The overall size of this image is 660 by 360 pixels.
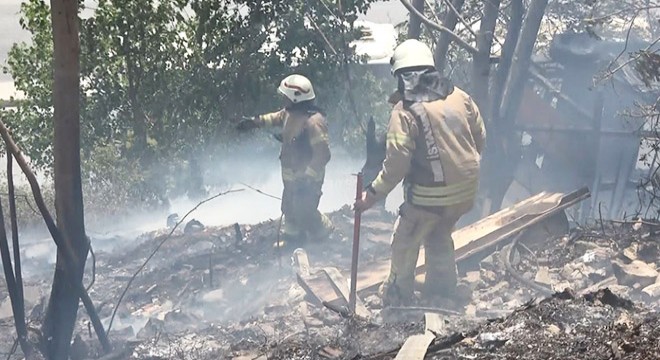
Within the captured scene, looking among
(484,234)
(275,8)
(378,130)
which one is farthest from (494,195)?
(275,8)

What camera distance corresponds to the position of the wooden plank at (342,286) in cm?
661

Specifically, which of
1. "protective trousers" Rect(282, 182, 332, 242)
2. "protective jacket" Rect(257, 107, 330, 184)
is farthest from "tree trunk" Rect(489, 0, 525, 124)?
"protective jacket" Rect(257, 107, 330, 184)

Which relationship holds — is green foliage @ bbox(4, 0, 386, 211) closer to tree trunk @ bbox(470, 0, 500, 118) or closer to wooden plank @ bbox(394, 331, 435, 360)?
tree trunk @ bbox(470, 0, 500, 118)

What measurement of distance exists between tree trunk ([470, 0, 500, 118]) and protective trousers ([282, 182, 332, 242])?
2.41 meters

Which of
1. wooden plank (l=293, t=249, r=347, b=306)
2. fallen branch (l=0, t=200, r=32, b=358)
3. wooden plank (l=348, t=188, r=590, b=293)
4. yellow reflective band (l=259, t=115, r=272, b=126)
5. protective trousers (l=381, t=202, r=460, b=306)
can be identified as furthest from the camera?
yellow reflective band (l=259, t=115, r=272, b=126)

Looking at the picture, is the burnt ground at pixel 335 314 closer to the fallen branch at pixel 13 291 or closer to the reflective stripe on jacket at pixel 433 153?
the fallen branch at pixel 13 291

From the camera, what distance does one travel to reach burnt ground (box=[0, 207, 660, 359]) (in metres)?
3.70

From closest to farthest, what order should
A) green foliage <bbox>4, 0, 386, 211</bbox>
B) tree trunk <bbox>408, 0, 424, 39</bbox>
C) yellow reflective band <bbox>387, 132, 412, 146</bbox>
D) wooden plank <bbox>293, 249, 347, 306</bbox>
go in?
yellow reflective band <bbox>387, 132, 412, 146</bbox>
wooden plank <bbox>293, 249, 347, 306</bbox>
green foliage <bbox>4, 0, 386, 211</bbox>
tree trunk <bbox>408, 0, 424, 39</bbox>

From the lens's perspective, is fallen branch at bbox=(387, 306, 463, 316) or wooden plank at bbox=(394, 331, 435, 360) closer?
wooden plank at bbox=(394, 331, 435, 360)

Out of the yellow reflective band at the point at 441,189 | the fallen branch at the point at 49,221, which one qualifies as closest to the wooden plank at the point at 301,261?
the yellow reflective band at the point at 441,189

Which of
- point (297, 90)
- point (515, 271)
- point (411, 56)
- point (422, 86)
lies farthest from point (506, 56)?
point (422, 86)

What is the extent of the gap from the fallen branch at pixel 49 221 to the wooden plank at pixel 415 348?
235 cm

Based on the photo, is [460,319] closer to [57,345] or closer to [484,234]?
[484,234]

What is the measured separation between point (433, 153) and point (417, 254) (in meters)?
0.88
